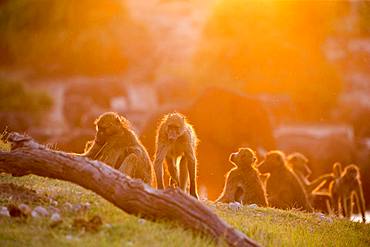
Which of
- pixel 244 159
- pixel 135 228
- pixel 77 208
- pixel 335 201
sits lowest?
pixel 135 228

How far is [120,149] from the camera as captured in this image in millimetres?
14148

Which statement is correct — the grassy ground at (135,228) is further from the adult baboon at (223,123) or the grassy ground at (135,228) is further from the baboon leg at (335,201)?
the adult baboon at (223,123)

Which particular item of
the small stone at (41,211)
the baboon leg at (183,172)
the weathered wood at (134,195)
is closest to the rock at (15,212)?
the small stone at (41,211)

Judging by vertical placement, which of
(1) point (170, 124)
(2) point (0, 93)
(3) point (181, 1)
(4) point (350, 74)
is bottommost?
(1) point (170, 124)

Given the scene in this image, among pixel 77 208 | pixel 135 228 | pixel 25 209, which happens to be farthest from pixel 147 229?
pixel 25 209

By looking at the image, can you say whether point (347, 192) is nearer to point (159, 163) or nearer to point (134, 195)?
point (159, 163)

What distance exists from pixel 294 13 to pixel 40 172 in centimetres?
5199

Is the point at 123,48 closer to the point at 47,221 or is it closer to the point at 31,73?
the point at 31,73

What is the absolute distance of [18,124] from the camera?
36469 millimetres

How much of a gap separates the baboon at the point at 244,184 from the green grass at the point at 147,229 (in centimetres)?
130

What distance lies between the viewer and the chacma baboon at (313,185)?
2097cm

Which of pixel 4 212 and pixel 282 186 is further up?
pixel 282 186

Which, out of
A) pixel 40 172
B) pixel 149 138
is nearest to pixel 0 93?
pixel 149 138

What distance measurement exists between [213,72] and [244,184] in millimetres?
36182
